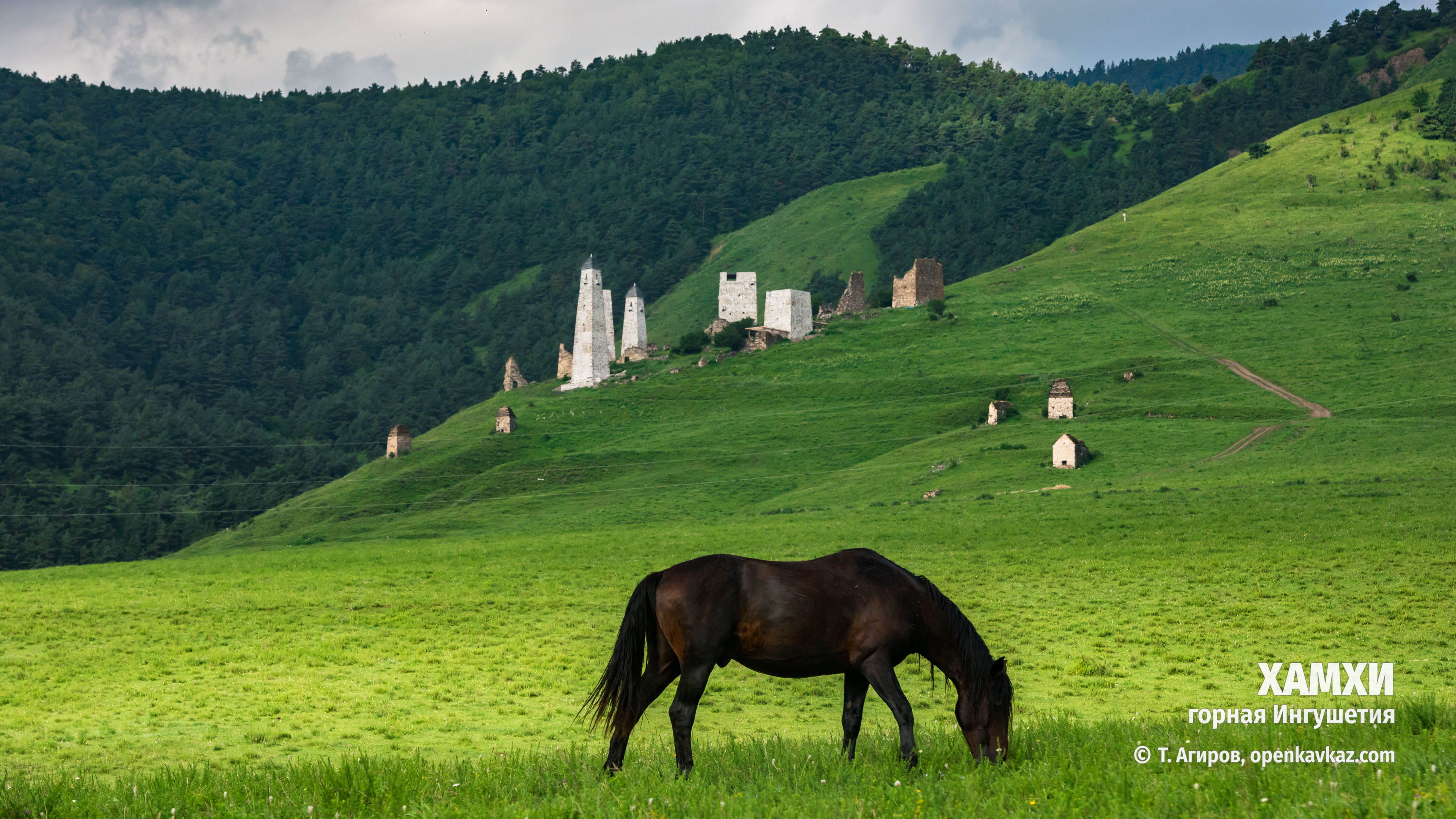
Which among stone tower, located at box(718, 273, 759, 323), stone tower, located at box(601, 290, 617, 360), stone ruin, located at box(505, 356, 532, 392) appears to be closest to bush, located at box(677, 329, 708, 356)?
stone tower, located at box(601, 290, 617, 360)

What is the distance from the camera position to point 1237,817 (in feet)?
27.9

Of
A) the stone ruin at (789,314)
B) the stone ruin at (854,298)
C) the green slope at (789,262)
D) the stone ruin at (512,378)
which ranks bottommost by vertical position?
the stone ruin at (512,378)

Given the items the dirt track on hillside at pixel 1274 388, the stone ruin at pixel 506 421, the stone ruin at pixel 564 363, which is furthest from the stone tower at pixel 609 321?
the dirt track on hillside at pixel 1274 388

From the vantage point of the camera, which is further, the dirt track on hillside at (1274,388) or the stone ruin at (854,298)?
the stone ruin at (854,298)

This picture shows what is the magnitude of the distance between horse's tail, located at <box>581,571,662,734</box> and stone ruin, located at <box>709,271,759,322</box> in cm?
10246

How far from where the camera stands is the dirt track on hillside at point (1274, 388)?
70.2m

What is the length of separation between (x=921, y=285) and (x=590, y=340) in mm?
28475

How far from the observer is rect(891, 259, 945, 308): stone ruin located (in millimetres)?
109688

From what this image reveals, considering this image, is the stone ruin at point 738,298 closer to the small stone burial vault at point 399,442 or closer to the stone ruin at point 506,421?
the stone ruin at point 506,421

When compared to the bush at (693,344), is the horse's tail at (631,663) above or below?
below

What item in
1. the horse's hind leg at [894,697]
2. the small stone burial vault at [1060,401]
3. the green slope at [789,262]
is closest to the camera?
the horse's hind leg at [894,697]

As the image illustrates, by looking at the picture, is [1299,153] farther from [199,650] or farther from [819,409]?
[199,650]

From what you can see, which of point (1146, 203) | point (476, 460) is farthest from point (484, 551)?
point (1146, 203)

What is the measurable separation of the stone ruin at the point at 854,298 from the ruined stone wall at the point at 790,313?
9281mm
